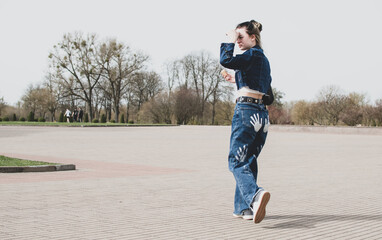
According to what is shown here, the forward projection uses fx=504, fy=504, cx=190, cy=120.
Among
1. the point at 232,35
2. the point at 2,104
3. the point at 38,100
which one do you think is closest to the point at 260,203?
the point at 232,35

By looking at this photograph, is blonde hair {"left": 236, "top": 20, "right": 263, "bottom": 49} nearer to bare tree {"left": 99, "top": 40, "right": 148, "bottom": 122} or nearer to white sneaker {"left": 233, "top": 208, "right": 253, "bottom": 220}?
white sneaker {"left": 233, "top": 208, "right": 253, "bottom": 220}

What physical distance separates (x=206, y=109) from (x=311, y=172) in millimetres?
62178

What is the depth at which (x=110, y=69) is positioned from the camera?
194 feet

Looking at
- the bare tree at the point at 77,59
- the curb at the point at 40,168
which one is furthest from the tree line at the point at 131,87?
the curb at the point at 40,168

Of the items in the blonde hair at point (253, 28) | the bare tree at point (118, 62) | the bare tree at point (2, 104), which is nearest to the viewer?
the blonde hair at point (253, 28)

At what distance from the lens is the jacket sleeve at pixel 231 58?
476 centimetres

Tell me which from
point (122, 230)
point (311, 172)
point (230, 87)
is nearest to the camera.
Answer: point (122, 230)

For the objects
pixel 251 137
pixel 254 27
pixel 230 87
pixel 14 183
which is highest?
pixel 230 87

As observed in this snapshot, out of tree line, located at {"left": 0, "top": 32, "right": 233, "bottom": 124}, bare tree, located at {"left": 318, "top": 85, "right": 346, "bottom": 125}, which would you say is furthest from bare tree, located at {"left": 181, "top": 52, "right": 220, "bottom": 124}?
bare tree, located at {"left": 318, "top": 85, "right": 346, "bottom": 125}

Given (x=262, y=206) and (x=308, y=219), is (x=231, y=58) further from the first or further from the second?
(x=308, y=219)

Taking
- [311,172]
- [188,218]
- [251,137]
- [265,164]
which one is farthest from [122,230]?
[265,164]

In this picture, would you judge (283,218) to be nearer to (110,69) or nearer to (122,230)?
(122,230)

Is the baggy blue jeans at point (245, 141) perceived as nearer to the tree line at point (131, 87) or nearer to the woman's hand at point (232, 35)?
the woman's hand at point (232, 35)

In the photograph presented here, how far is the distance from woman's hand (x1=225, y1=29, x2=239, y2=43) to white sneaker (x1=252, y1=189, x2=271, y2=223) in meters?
1.45
